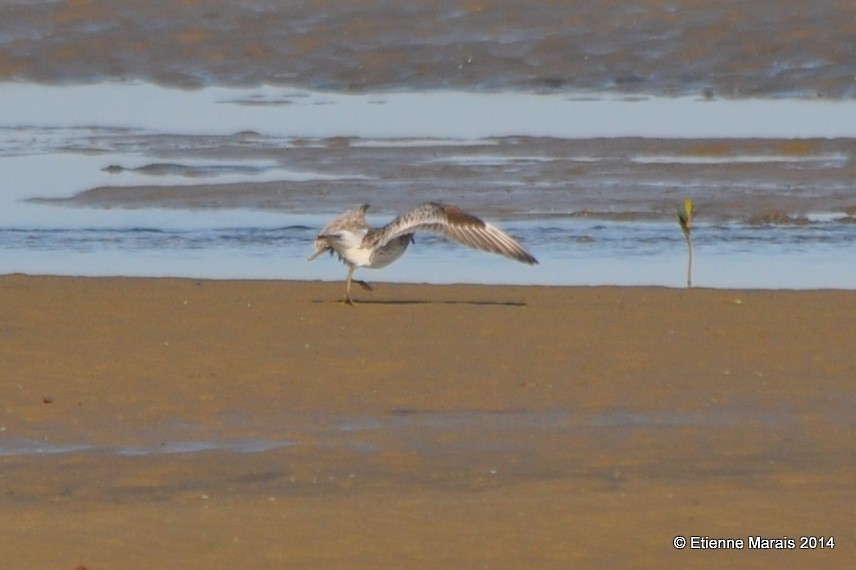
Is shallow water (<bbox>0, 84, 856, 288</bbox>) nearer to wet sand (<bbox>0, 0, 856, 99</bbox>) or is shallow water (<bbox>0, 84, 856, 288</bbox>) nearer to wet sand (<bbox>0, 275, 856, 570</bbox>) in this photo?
wet sand (<bbox>0, 0, 856, 99</bbox>)

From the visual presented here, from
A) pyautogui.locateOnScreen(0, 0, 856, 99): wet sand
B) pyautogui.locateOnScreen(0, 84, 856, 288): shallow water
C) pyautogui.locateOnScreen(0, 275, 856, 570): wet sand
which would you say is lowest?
pyautogui.locateOnScreen(0, 275, 856, 570): wet sand

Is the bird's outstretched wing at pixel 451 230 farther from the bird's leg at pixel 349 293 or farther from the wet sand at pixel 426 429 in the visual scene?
the wet sand at pixel 426 429

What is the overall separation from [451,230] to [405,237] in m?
0.29

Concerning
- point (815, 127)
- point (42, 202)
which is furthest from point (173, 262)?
point (815, 127)

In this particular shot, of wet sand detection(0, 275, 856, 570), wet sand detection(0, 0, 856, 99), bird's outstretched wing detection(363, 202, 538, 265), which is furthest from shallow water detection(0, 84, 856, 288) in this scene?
wet sand detection(0, 275, 856, 570)

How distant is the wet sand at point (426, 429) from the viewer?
6078 millimetres

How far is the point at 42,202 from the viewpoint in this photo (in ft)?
54.4

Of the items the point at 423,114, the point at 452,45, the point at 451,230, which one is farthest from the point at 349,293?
the point at 452,45

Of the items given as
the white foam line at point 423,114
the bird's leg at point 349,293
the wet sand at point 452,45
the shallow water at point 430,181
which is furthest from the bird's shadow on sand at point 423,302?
the wet sand at point 452,45

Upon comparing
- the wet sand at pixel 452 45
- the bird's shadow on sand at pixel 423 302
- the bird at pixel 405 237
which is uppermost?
the wet sand at pixel 452 45

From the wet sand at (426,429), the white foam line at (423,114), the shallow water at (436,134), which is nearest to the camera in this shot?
the wet sand at (426,429)

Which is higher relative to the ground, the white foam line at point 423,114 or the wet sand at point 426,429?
the white foam line at point 423,114

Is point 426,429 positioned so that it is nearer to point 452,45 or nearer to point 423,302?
point 423,302

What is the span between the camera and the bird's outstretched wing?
1122 centimetres
